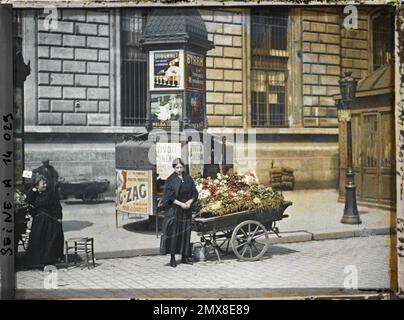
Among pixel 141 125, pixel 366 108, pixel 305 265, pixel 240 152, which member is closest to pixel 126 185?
pixel 141 125

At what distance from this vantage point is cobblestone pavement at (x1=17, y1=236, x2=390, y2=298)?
264 inches

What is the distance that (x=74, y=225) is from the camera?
22.8ft

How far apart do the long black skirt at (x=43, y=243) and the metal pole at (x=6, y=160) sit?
0.75 feet

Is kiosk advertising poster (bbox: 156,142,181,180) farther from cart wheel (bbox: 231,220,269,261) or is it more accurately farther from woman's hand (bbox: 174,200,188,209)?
cart wheel (bbox: 231,220,269,261)

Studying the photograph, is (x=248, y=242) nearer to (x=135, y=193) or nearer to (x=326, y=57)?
(x=135, y=193)

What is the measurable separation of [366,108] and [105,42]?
11.7 feet

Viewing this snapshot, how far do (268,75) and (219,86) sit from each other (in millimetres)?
860

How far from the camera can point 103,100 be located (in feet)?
23.1

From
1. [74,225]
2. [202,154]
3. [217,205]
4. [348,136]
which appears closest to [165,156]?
[202,154]

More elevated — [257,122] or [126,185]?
[257,122]

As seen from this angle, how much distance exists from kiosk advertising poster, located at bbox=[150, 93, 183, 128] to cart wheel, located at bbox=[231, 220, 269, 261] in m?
1.62

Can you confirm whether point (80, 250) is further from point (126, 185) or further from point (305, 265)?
point (305, 265)

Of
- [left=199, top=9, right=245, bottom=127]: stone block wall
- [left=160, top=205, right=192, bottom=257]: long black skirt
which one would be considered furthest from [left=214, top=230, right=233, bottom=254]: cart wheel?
[left=199, top=9, right=245, bottom=127]: stone block wall

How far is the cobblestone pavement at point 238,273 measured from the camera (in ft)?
22.0
